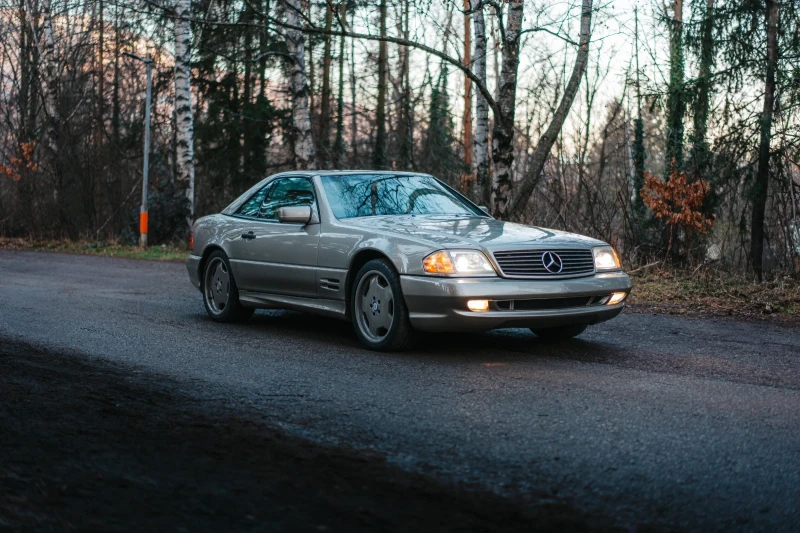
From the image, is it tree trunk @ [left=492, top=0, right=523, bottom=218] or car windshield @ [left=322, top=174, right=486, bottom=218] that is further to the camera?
tree trunk @ [left=492, top=0, right=523, bottom=218]

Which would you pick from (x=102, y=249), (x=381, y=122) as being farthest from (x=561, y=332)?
(x=381, y=122)

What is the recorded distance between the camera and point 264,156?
36312 millimetres

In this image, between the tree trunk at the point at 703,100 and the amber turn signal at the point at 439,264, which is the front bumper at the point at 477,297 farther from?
the tree trunk at the point at 703,100

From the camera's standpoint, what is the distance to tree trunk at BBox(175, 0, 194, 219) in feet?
82.4

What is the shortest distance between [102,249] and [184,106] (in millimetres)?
4436

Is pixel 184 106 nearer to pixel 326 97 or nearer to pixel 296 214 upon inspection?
pixel 326 97

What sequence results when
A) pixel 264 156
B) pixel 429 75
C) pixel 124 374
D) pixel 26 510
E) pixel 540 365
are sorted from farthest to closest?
pixel 429 75
pixel 264 156
pixel 540 365
pixel 124 374
pixel 26 510

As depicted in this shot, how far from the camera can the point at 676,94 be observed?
1756 centimetres

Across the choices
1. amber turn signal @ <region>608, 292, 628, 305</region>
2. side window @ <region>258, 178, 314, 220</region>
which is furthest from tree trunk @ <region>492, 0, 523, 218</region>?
amber turn signal @ <region>608, 292, 628, 305</region>

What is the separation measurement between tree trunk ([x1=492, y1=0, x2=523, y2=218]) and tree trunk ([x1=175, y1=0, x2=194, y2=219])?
12.0m

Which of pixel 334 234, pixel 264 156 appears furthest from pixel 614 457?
pixel 264 156

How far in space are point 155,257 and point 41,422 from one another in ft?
57.5

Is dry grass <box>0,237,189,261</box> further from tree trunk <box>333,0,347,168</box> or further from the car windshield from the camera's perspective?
the car windshield

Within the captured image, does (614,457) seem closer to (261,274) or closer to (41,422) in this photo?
(41,422)
